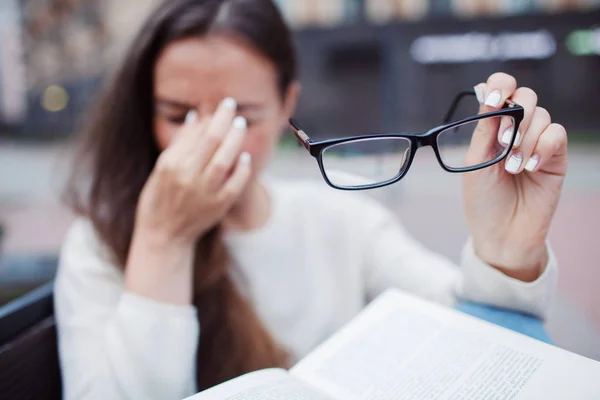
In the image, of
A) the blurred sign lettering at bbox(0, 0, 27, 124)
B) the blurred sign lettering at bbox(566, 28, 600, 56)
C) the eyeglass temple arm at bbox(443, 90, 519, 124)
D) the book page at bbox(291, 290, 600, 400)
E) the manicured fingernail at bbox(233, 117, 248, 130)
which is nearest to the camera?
the book page at bbox(291, 290, 600, 400)

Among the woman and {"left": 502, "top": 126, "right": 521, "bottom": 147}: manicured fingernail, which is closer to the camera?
{"left": 502, "top": 126, "right": 521, "bottom": 147}: manicured fingernail

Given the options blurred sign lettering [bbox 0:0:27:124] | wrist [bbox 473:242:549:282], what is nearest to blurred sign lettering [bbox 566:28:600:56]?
wrist [bbox 473:242:549:282]

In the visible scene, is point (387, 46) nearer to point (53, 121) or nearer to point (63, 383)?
point (53, 121)

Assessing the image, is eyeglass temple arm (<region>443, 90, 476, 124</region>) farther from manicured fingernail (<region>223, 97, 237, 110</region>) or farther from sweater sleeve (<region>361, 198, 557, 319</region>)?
manicured fingernail (<region>223, 97, 237, 110</region>)

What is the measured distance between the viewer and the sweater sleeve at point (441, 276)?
531 mm

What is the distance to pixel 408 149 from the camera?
1.40 feet

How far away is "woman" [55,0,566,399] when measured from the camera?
0.53 metres

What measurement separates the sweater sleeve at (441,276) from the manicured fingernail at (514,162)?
0.47 ft

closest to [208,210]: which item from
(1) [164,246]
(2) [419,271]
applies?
(1) [164,246]

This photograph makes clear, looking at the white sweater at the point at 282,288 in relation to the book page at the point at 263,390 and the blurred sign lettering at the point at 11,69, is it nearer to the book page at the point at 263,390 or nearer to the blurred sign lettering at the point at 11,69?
the book page at the point at 263,390

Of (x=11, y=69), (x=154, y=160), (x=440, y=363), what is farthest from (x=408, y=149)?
(x=11, y=69)

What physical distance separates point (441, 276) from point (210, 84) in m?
0.52

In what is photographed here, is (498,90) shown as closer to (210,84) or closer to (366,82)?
(210,84)

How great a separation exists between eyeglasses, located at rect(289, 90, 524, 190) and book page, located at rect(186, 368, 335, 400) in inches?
8.5
